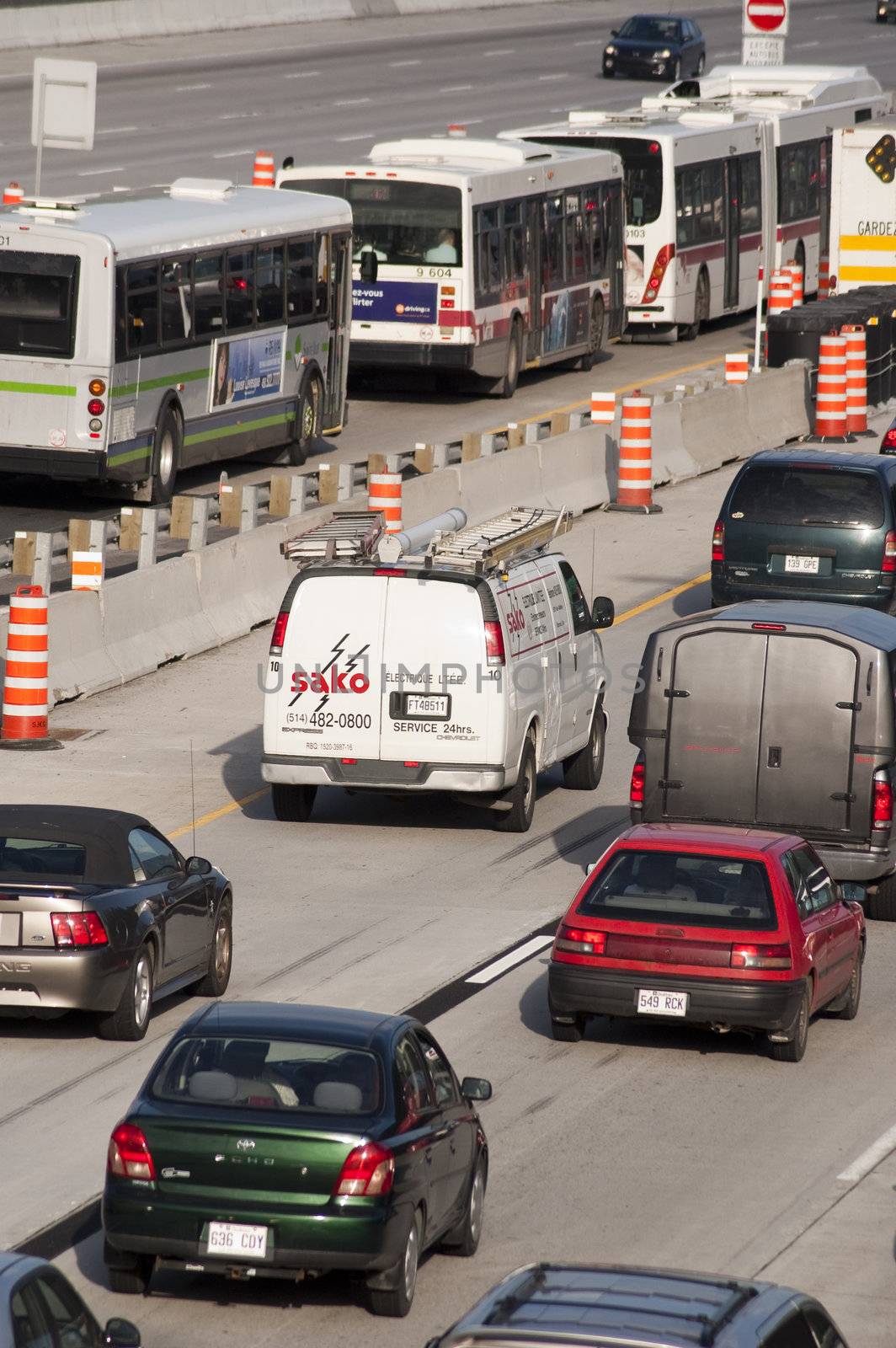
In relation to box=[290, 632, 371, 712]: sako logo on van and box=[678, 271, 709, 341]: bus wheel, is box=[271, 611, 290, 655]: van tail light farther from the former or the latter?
box=[678, 271, 709, 341]: bus wheel

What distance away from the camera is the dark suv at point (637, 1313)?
21.0ft

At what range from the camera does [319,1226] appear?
31.9 feet

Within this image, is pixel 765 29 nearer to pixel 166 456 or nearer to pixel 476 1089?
pixel 166 456

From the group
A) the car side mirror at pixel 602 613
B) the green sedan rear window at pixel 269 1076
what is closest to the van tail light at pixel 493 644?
the car side mirror at pixel 602 613

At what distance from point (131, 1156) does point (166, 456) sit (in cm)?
1995

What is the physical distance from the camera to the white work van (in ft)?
61.4

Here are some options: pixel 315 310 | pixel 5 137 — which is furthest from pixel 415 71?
pixel 315 310

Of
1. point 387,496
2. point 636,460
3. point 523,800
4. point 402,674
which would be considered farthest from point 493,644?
point 636,460

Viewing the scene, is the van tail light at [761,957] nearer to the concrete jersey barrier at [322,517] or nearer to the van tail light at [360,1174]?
the van tail light at [360,1174]

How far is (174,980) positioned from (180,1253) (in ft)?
16.0

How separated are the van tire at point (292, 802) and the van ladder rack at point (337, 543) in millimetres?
1652

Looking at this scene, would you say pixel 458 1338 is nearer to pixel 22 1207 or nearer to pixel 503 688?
pixel 22 1207

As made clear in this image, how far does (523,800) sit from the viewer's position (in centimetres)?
1941

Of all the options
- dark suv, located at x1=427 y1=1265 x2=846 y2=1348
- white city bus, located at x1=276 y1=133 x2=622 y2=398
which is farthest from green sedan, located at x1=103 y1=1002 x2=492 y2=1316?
white city bus, located at x1=276 y1=133 x2=622 y2=398
